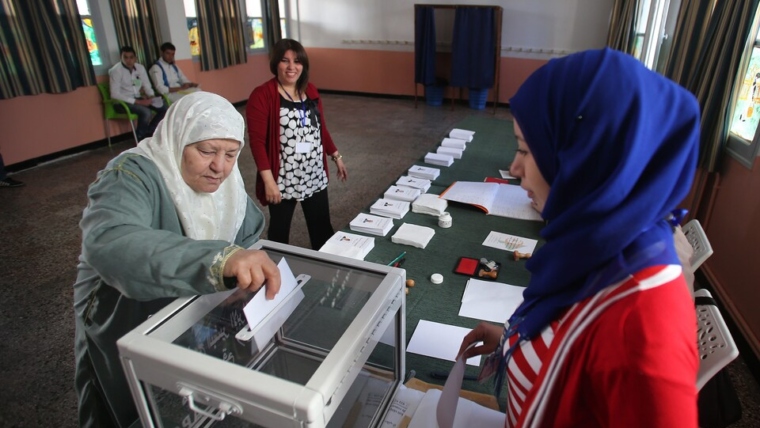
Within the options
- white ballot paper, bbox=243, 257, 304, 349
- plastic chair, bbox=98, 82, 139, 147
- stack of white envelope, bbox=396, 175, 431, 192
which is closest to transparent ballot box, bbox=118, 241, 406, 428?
white ballot paper, bbox=243, 257, 304, 349

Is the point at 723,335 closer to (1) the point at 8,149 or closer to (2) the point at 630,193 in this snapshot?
(2) the point at 630,193

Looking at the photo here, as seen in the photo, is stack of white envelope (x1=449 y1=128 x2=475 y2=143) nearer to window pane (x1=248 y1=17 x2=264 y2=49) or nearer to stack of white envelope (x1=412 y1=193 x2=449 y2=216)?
stack of white envelope (x1=412 y1=193 x2=449 y2=216)

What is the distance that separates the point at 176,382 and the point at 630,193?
0.64 metres

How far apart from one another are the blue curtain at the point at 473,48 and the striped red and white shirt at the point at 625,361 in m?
6.94

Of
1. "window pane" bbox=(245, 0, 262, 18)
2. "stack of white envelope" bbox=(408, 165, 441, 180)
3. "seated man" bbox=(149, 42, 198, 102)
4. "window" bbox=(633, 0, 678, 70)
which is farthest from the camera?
"window pane" bbox=(245, 0, 262, 18)

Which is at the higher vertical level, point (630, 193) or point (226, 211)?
point (630, 193)

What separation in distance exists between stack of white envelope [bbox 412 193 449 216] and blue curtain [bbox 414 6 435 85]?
19.1 feet

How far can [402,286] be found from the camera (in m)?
0.83

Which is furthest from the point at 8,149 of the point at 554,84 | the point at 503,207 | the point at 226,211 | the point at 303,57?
the point at 554,84

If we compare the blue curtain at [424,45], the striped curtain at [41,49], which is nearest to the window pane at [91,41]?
the striped curtain at [41,49]

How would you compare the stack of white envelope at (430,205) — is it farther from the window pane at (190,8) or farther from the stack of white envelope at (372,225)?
the window pane at (190,8)

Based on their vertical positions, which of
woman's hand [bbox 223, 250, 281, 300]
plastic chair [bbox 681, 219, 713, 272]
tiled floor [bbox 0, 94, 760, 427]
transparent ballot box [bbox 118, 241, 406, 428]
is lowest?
tiled floor [bbox 0, 94, 760, 427]

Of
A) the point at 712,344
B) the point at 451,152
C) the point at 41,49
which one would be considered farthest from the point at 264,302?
the point at 41,49

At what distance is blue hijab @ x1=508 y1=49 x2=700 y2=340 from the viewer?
Answer: 0.53 meters
